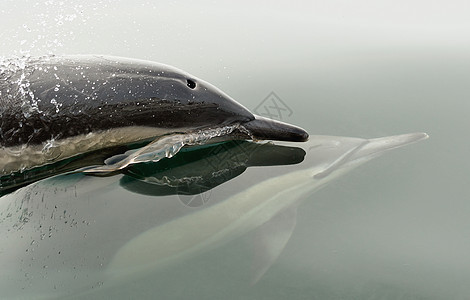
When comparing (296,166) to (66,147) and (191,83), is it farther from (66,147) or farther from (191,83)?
(66,147)

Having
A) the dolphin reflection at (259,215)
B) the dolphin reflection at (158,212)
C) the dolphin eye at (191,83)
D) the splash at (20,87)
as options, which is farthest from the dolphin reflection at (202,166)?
the splash at (20,87)

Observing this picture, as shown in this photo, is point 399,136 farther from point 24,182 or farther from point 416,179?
point 24,182

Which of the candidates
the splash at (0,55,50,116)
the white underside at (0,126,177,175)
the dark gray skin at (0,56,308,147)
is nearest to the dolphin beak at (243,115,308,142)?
the dark gray skin at (0,56,308,147)

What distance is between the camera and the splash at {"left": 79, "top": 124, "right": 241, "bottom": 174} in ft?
10.5

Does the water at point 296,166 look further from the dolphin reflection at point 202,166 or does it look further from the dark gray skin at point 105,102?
the dark gray skin at point 105,102

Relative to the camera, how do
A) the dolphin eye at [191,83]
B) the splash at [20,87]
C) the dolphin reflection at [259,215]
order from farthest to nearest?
the dolphin eye at [191,83] < the splash at [20,87] < the dolphin reflection at [259,215]

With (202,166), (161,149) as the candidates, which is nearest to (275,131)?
(202,166)

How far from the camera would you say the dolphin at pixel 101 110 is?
3.05 m

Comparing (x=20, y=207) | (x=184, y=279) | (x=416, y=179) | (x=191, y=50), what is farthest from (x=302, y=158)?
(x=191, y=50)

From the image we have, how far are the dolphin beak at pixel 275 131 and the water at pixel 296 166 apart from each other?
293 millimetres

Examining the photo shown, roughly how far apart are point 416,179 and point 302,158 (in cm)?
74

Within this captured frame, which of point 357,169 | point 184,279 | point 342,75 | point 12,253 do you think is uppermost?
point 342,75

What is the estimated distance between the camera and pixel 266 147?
138 inches

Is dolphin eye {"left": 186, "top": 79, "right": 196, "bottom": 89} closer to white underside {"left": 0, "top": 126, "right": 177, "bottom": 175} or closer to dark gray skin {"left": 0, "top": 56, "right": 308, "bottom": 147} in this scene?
dark gray skin {"left": 0, "top": 56, "right": 308, "bottom": 147}
